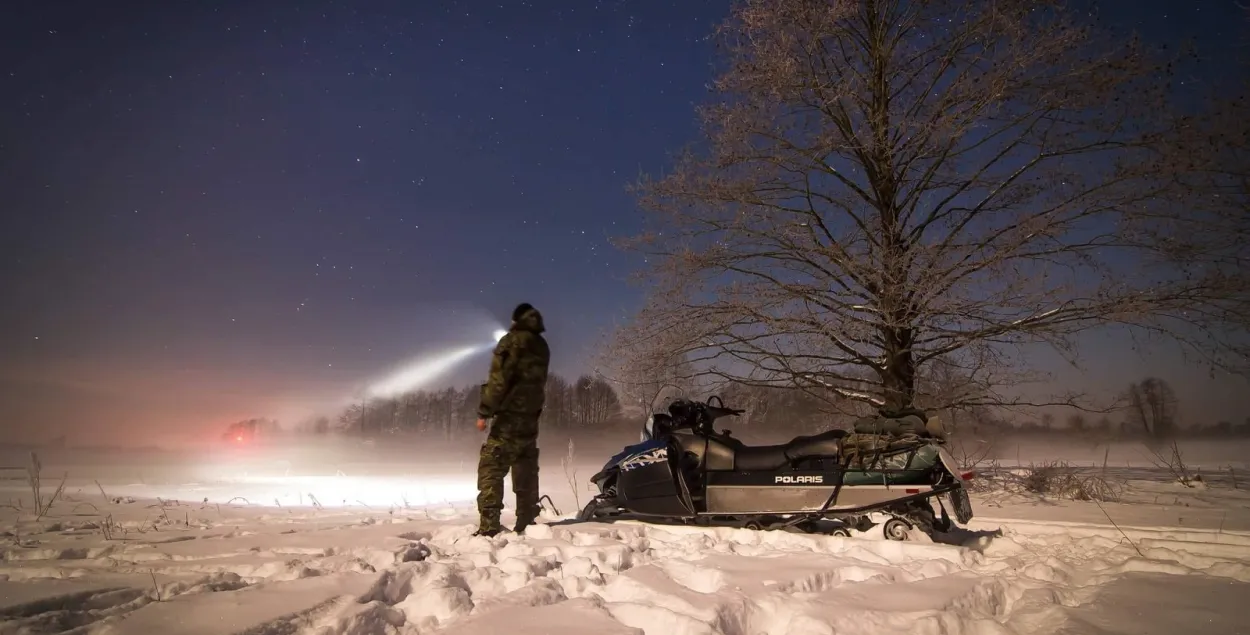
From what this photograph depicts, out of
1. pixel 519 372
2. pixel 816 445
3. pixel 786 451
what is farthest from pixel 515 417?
pixel 816 445

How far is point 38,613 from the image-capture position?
280 centimetres

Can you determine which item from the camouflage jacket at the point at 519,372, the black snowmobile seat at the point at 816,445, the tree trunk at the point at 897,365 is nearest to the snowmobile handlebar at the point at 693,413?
the black snowmobile seat at the point at 816,445

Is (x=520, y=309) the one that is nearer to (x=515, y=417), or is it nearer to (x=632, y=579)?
(x=515, y=417)

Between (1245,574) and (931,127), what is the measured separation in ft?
21.1

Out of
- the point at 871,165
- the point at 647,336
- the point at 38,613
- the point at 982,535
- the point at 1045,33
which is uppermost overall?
the point at 1045,33

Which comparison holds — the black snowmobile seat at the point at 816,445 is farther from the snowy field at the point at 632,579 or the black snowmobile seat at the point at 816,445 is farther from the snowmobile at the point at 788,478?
the snowy field at the point at 632,579

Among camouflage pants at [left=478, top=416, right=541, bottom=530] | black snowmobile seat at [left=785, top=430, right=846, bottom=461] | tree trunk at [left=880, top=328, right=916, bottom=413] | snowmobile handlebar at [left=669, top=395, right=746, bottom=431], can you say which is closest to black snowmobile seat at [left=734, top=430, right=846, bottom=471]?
black snowmobile seat at [left=785, top=430, right=846, bottom=461]

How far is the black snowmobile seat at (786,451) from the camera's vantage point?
511 cm

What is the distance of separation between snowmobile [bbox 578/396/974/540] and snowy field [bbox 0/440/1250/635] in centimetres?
30

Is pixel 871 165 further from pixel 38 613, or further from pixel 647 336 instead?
pixel 38 613

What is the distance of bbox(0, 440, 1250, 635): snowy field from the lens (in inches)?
101

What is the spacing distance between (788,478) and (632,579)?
2.33 meters

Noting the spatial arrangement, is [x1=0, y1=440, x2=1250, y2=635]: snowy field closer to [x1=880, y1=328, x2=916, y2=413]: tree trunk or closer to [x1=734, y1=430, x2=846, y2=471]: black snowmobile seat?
[x1=734, y1=430, x2=846, y2=471]: black snowmobile seat

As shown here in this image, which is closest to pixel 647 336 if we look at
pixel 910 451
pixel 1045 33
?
pixel 910 451
